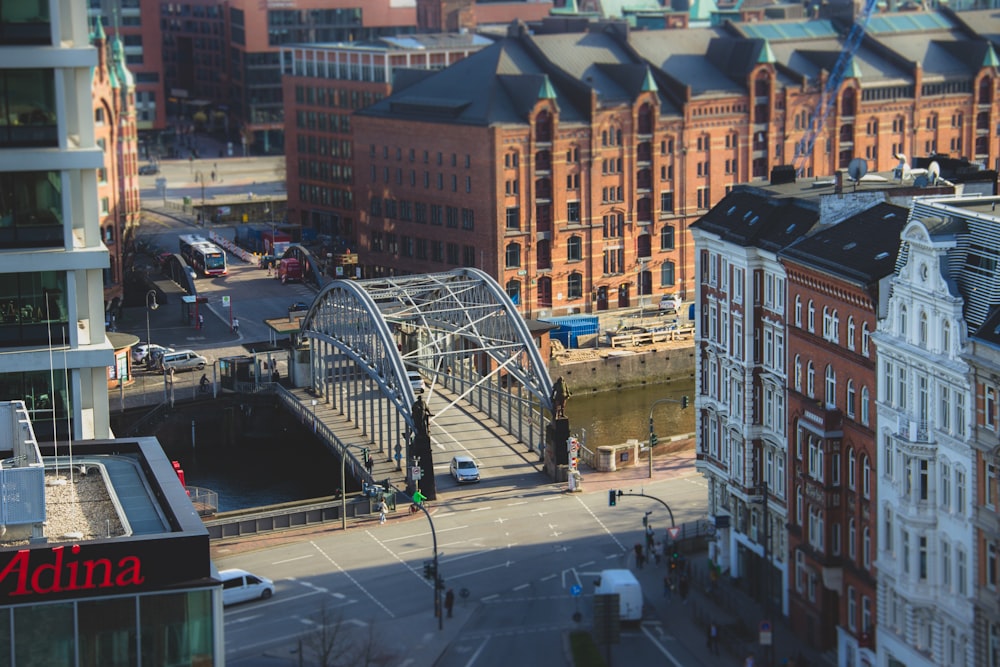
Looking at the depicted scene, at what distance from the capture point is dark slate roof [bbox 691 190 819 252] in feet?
295

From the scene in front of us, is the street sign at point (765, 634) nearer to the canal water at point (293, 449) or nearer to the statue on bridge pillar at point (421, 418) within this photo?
the statue on bridge pillar at point (421, 418)

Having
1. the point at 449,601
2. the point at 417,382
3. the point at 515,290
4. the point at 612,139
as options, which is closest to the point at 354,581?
the point at 449,601

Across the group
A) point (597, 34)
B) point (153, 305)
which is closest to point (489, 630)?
point (153, 305)

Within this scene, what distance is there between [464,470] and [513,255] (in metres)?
54.7

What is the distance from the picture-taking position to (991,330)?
7000 centimetres

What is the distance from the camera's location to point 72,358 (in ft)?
178

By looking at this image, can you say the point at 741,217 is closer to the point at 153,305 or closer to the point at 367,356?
the point at 367,356

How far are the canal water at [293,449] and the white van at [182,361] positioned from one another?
412 inches

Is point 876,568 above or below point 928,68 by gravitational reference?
below

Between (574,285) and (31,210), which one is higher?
(31,210)

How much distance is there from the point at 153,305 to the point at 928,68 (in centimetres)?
7967

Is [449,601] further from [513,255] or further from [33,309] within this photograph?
[513,255]

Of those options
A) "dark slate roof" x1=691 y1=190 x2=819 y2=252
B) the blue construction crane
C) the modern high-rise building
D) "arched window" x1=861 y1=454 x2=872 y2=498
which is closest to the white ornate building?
"arched window" x1=861 y1=454 x2=872 y2=498

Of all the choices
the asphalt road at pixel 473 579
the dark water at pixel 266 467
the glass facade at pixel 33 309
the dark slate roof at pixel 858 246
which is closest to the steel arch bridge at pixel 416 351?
the dark water at pixel 266 467
